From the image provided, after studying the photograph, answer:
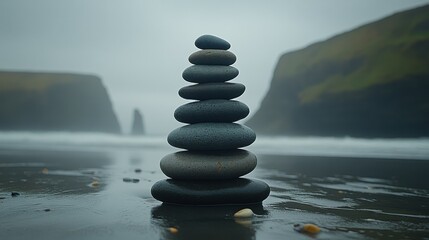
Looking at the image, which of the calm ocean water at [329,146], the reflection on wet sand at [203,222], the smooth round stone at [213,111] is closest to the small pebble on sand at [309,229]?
the reflection on wet sand at [203,222]

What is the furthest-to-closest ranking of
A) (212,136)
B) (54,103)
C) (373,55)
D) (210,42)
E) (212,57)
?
1. (54,103)
2. (373,55)
3. (210,42)
4. (212,57)
5. (212,136)

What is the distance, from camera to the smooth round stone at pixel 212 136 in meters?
9.32

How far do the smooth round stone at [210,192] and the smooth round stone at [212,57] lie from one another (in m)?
3.43

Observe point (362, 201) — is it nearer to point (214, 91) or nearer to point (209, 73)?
point (214, 91)

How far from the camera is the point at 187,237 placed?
5754 millimetres

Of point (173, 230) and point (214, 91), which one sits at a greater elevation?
point (214, 91)

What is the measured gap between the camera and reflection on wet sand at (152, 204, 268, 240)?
5945 mm

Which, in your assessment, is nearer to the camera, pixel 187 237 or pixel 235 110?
pixel 187 237

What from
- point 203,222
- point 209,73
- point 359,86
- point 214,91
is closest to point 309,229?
point 203,222

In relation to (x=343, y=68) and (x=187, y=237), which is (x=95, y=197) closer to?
(x=187, y=237)

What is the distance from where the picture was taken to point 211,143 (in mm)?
9312

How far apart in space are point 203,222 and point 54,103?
9727 cm

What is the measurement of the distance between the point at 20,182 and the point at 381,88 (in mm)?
52681

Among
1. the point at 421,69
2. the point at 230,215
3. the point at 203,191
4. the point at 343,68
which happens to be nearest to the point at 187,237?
the point at 230,215
